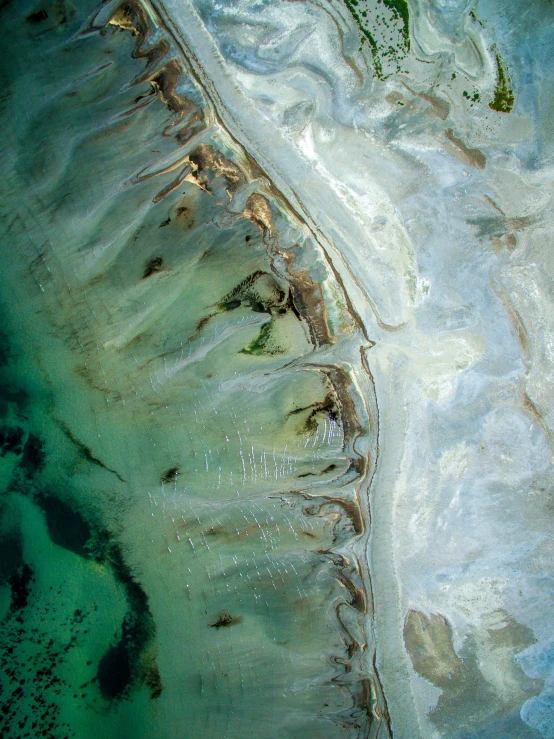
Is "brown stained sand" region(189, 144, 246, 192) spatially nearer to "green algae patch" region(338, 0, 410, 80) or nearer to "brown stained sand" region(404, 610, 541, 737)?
"green algae patch" region(338, 0, 410, 80)

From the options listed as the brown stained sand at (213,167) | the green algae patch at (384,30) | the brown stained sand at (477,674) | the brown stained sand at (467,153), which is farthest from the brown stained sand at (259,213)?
the brown stained sand at (477,674)

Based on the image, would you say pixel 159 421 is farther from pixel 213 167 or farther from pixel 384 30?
pixel 384 30

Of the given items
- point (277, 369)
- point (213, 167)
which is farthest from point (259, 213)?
point (277, 369)

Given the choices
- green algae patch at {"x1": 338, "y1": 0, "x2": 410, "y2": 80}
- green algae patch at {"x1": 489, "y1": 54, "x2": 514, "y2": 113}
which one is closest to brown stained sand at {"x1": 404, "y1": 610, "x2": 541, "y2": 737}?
green algae patch at {"x1": 489, "y1": 54, "x2": 514, "y2": 113}

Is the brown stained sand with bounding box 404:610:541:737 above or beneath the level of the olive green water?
beneath

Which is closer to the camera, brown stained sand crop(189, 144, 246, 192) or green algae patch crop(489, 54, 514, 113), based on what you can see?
brown stained sand crop(189, 144, 246, 192)

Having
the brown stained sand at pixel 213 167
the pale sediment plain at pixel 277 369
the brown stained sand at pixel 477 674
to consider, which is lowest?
the brown stained sand at pixel 477 674

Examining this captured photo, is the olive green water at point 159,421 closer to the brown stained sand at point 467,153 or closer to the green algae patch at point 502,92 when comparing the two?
the brown stained sand at point 467,153
